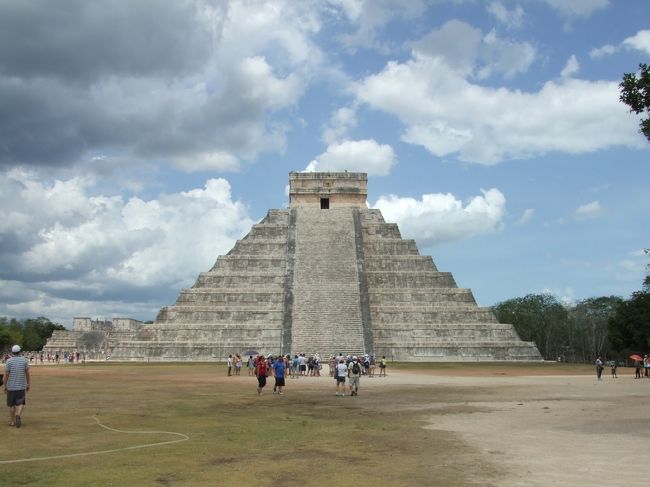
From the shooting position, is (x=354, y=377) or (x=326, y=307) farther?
(x=326, y=307)

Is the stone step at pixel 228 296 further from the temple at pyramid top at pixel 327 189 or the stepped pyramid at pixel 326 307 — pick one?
the temple at pyramid top at pixel 327 189

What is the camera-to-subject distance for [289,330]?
35969 mm

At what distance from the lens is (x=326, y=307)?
37.8 meters

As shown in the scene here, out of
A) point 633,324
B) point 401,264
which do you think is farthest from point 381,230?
point 633,324

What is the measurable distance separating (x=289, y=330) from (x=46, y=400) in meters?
21.0

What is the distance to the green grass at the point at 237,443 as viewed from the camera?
725cm

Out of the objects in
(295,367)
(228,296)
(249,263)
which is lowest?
(295,367)

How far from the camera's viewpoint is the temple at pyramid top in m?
49.1

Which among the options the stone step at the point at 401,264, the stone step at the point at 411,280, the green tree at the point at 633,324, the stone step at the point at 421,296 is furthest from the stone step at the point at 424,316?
the green tree at the point at 633,324

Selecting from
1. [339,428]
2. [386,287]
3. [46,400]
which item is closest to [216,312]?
[386,287]

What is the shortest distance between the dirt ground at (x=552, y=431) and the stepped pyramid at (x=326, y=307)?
652 inches

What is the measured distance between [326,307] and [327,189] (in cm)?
1377

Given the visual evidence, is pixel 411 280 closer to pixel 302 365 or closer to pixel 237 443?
pixel 302 365

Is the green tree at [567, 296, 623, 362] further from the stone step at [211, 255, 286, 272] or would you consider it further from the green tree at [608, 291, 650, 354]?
the stone step at [211, 255, 286, 272]
